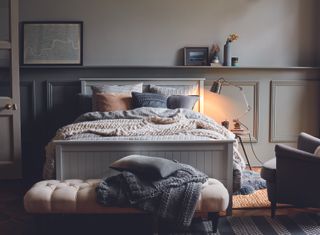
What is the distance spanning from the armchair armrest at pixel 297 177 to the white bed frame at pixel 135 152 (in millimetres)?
384

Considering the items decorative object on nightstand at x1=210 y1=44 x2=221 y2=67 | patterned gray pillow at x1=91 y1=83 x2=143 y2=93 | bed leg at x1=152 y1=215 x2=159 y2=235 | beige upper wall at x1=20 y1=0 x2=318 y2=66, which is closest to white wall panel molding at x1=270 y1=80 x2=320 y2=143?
beige upper wall at x1=20 y1=0 x2=318 y2=66

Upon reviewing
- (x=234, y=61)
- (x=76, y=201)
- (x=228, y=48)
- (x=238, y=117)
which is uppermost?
(x=228, y=48)

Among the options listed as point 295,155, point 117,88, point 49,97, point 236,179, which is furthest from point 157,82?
point 295,155

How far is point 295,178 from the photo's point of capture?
3.12 meters

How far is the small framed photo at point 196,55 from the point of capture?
5188mm

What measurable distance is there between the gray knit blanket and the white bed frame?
44 centimetres

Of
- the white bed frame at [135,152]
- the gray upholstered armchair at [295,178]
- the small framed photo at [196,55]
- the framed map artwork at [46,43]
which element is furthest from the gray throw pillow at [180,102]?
the gray upholstered armchair at [295,178]

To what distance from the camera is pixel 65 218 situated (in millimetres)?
3268

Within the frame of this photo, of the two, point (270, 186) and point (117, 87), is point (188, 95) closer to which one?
point (117, 87)

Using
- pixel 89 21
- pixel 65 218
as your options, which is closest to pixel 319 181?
pixel 65 218

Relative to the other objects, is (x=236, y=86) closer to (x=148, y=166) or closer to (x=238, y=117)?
(x=238, y=117)

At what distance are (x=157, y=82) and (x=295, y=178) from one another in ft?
7.88

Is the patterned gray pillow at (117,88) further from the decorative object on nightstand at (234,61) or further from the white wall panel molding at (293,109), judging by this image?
the white wall panel molding at (293,109)

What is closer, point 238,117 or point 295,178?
point 295,178
